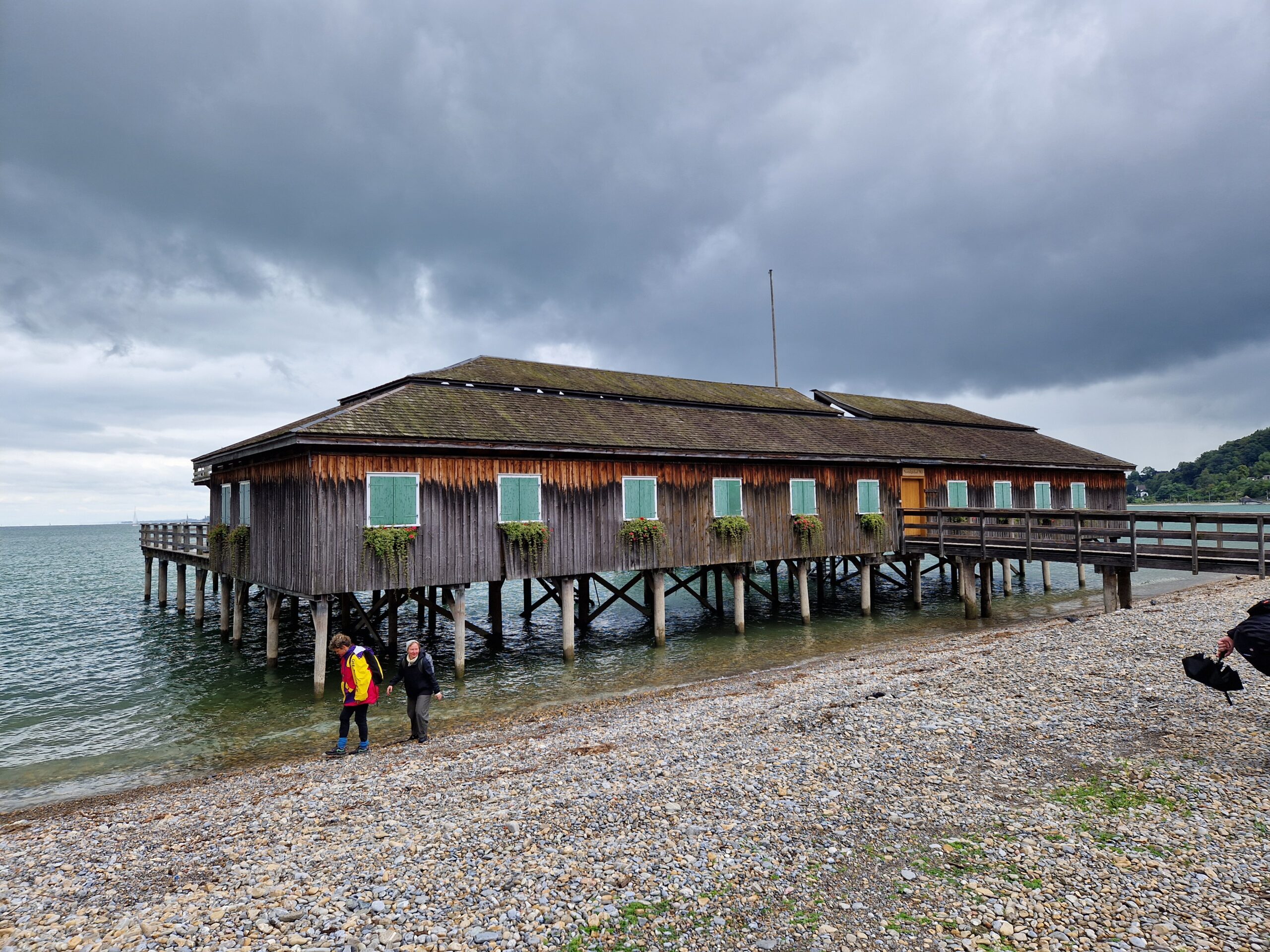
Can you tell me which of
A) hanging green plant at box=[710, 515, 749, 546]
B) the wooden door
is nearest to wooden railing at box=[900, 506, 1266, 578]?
the wooden door

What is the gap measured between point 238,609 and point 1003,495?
27.6 meters

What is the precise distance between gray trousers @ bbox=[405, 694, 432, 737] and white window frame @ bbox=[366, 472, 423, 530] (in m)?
5.21

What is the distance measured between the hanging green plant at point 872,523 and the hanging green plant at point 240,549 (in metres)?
18.6

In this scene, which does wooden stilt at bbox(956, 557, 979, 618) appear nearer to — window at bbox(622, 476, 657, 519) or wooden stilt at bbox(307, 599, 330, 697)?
window at bbox(622, 476, 657, 519)

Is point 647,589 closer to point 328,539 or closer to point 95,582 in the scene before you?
point 328,539

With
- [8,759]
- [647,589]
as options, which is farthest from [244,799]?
[647,589]

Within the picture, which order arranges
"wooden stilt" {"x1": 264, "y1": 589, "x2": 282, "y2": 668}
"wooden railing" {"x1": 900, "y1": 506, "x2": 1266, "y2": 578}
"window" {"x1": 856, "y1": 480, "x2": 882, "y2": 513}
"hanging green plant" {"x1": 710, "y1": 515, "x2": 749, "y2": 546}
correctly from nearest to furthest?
"wooden railing" {"x1": 900, "y1": 506, "x2": 1266, "y2": 578} → "wooden stilt" {"x1": 264, "y1": 589, "x2": 282, "y2": 668} → "hanging green plant" {"x1": 710, "y1": 515, "x2": 749, "y2": 546} → "window" {"x1": 856, "y1": 480, "x2": 882, "y2": 513}

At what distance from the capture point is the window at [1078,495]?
93.4 ft

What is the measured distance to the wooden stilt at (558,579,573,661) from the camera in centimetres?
1781

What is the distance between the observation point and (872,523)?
73.5 feet

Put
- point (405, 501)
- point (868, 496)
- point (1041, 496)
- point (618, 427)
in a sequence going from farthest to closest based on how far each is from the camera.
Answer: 1. point (1041, 496)
2. point (868, 496)
3. point (618, 427)
4. point (405, 501)

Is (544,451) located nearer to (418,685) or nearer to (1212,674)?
(418,685)

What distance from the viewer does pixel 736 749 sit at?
28.5 ft

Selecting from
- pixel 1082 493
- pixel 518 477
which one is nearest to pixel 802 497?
pixel 518 477
